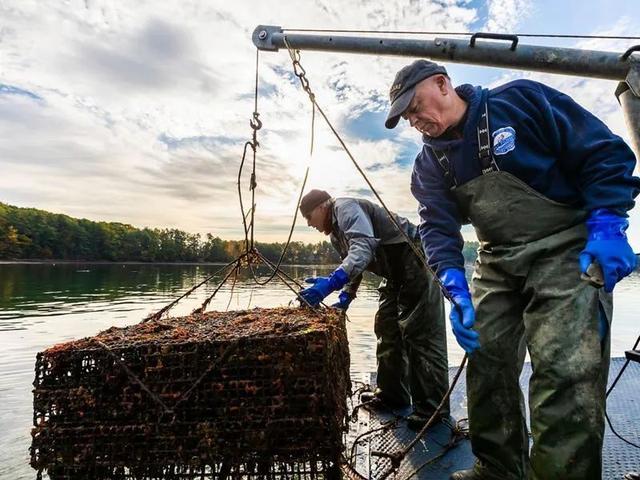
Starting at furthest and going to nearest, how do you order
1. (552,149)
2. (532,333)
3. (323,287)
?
(323,287) < (552,149) < (532,333)

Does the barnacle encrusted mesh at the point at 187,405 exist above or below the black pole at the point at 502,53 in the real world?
below

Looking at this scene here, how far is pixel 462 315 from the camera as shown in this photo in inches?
89.8

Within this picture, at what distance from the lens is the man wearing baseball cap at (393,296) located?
3439 millimetres

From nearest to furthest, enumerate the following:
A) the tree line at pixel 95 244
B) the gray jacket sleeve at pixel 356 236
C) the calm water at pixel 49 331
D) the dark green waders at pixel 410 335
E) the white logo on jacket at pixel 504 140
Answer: the white logo on jacket at pixel 504 140 → the gray jacket sleeve at pixel 356 236 → the dark green waders at pixel 410 335 → the calm water at pixel 49 331 → the tree line at pixel 95 244

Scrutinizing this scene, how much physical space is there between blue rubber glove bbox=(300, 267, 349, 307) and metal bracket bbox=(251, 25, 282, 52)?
2.00 m

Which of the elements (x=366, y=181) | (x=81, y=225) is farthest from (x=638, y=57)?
(x=81, y=225)

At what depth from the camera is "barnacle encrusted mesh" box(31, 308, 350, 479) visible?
1.75 metres

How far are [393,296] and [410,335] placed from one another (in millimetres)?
485

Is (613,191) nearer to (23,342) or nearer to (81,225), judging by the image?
(23,342)

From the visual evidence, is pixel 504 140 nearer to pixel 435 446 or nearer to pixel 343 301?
pixel 435 446

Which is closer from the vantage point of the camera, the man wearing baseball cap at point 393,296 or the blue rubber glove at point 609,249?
the blue rubber glove at point 609,249

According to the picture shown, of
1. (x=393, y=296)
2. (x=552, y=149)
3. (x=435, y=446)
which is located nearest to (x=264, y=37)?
(x=552, y=149)

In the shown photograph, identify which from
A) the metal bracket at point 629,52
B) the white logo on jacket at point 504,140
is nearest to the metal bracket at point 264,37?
the white logo on jacket at point 504,140

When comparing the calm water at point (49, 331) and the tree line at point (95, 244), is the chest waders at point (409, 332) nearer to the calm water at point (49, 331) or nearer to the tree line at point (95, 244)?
the calm water at point (49, 331)
